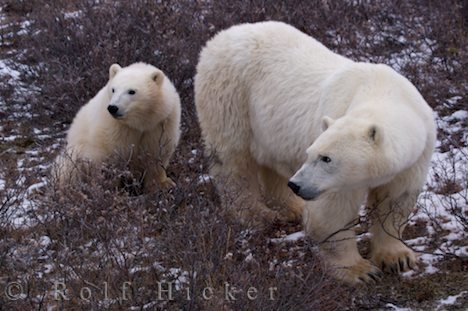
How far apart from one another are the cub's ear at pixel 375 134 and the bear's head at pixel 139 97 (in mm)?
2328

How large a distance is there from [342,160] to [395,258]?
0.91m

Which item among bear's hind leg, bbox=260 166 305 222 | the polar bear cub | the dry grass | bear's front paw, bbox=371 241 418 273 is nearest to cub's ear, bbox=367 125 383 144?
the dry grass

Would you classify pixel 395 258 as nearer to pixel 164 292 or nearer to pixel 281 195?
pixel 281 195

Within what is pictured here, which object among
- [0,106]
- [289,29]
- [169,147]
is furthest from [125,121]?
[0,106]

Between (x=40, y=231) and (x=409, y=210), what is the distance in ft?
6.36

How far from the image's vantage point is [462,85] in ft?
21.6

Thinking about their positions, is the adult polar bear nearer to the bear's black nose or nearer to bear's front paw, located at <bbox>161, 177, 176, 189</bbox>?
bear's front paw, located at <bbox>161, 177, 176, 189</bbox>

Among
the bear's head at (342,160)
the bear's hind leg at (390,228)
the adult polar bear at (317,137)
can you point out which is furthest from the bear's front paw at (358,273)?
the bear's head at (342,160)

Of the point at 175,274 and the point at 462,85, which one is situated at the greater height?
the point at 462,85

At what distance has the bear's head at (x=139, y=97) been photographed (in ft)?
18.3

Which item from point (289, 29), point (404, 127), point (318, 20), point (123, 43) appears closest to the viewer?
point (404, 127)

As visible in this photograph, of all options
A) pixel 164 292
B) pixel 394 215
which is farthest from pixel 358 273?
pixel 164 292

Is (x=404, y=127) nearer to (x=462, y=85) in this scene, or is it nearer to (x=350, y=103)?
(x=350, y=103)

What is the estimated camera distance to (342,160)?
3.61m
